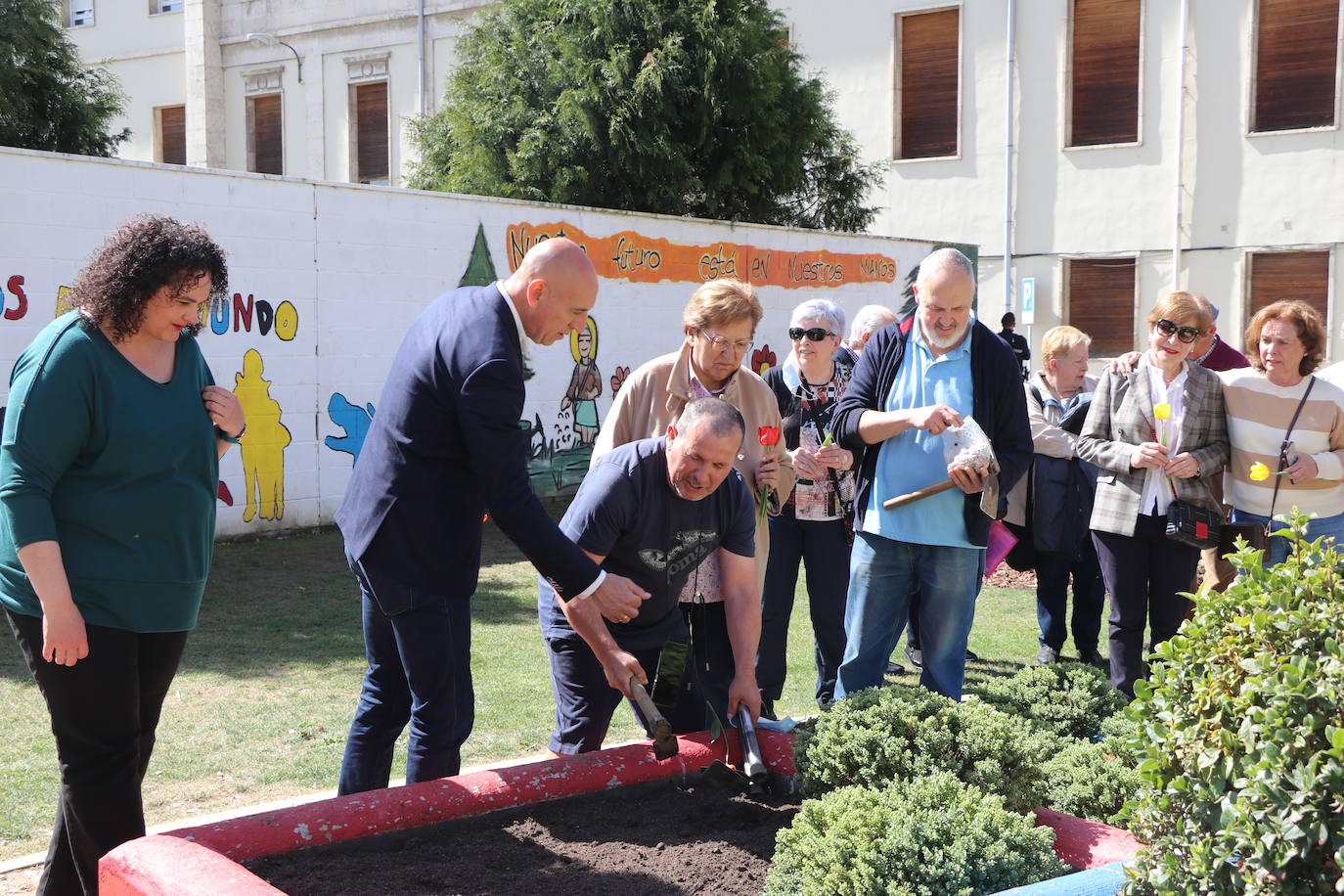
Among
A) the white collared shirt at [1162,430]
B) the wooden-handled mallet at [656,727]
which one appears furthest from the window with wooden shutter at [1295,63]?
the wooden-handled mallet at [656,727]

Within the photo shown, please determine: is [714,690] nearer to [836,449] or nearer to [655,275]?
[836,449]

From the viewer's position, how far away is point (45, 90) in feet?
59.8

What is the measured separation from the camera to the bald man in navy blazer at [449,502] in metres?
3.24

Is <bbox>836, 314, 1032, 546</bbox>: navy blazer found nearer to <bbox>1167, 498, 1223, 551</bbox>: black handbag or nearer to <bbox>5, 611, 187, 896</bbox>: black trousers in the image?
<bbox>1167, 498, 1223, 551</bbox>: black handbag

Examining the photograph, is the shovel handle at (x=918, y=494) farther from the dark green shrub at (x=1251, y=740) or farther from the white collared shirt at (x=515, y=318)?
the dark green shrub at (x=1251, y=740)

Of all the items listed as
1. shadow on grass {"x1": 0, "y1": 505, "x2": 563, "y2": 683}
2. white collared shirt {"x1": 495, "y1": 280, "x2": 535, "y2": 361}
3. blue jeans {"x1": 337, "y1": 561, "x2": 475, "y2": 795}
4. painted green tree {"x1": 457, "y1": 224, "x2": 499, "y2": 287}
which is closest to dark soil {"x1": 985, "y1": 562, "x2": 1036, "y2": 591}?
shadow on grass {"x1": 0, "y1": 505, "x2": 563, "y2": 683}

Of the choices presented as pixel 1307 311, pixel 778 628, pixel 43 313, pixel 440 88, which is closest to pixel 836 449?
pixel 778 628

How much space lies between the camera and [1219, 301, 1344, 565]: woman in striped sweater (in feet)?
17.6

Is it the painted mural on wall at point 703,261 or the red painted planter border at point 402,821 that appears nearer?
the red painted planter border at point 402,821

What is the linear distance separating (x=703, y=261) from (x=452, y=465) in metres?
10.9

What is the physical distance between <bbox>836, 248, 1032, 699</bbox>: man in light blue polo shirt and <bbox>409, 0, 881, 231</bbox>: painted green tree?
1364 cm

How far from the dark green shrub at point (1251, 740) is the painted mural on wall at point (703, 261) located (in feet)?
33.0

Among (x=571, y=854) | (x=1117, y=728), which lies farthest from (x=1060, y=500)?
(x=571, y=854)

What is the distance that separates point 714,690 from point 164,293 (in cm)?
210
